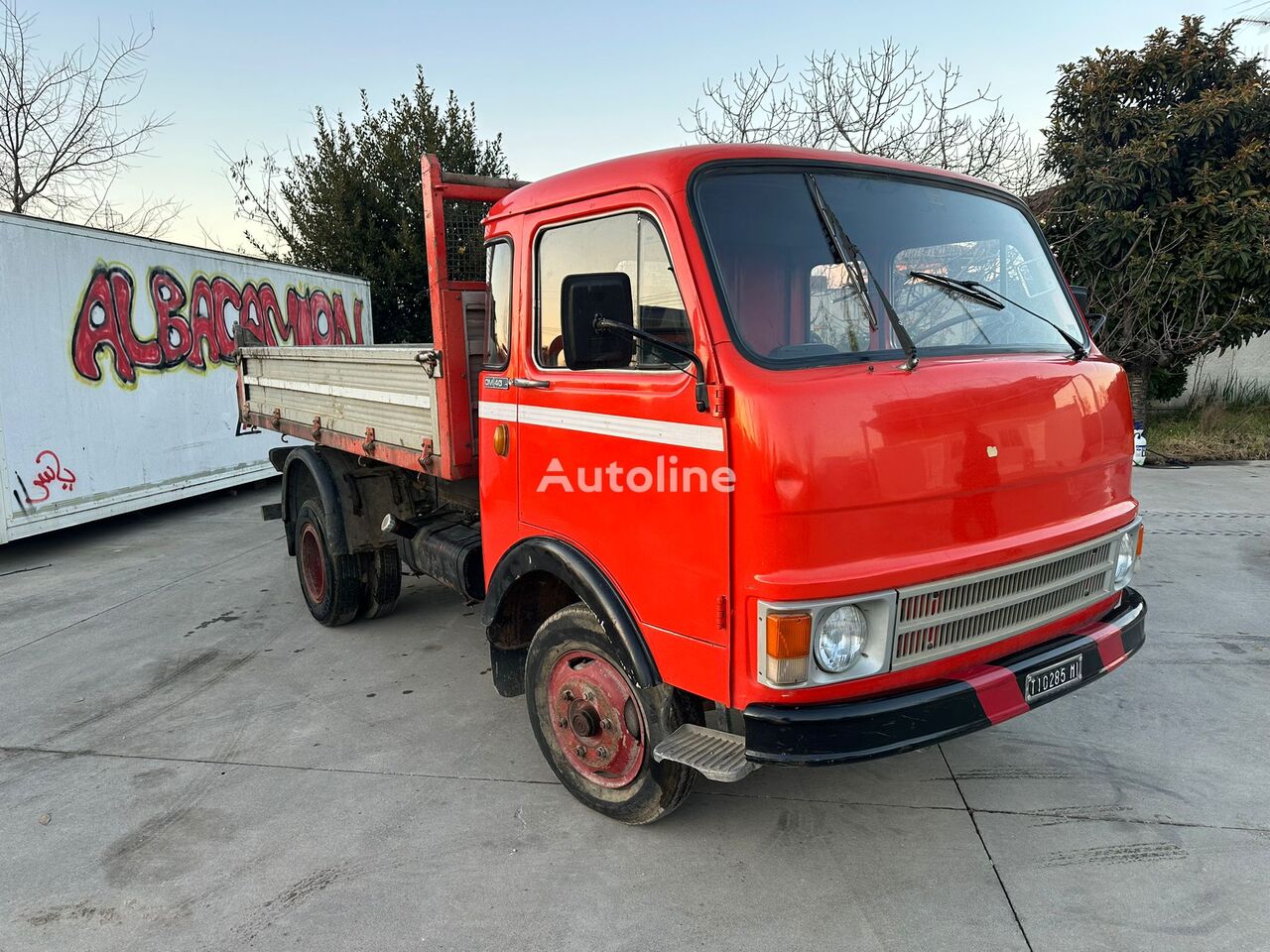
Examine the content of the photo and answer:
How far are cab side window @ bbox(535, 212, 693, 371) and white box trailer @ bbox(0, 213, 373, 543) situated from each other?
6662mm

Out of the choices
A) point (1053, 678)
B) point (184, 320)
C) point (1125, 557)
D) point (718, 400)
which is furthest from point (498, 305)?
point (184, 320)

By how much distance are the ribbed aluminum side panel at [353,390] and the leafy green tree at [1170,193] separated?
10779 millimetres

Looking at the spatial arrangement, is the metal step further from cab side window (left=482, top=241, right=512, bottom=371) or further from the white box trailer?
the white box trailer

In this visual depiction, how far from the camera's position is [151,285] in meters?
9.12

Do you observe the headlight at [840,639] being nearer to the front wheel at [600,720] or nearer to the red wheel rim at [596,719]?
the front wheel at [600,720]

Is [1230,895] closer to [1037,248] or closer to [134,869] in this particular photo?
[1037,248]

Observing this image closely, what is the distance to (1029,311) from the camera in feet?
10.2

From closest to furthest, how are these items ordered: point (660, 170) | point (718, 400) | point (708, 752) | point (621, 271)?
point (718, 400), point (708, 752), point (660, 170), point (621, 271)

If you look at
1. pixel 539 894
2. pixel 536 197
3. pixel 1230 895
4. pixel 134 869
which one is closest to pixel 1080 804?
pixel 1230 895

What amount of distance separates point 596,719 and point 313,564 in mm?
3331

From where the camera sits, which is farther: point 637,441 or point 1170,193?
point 1170,193

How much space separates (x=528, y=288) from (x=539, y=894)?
2192mm

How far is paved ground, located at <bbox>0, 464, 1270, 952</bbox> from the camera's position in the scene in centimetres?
261

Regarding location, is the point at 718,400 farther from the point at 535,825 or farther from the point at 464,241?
the point at 464,241
